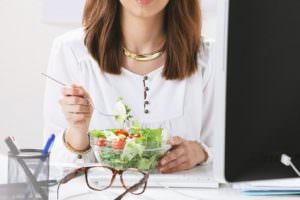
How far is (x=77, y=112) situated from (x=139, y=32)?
572 mm

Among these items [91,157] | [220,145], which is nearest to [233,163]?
[220,145]

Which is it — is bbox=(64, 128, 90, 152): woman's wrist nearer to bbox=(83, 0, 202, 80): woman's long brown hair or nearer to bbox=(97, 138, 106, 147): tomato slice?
bbox=(97, 138, 106, 147): tomato slice

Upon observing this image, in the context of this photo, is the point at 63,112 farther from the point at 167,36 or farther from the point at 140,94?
the point at 167,36

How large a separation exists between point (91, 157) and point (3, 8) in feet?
4.90

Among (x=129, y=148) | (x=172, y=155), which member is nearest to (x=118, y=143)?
(x=129, y=148)

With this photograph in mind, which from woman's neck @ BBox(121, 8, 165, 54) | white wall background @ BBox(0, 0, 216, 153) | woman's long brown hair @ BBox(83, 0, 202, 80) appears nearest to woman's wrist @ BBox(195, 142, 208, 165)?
woman's long brown hair @ BBox(83, 0, 202, 80)

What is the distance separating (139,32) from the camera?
187 centimetres

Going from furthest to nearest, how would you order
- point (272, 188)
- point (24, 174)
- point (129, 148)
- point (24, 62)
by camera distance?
point (24, 62), point (129, 148), point (272, 188), point (24, 174)

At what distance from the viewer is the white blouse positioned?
1791mm

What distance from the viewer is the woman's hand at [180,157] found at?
127 centimetres

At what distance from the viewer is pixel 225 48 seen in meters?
0.77

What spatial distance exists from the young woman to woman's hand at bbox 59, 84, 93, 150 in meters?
0.28

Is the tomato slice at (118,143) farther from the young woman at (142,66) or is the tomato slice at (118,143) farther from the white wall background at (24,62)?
the white wall background at (24,62)

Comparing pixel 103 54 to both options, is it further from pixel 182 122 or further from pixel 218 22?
pixel 218 22
